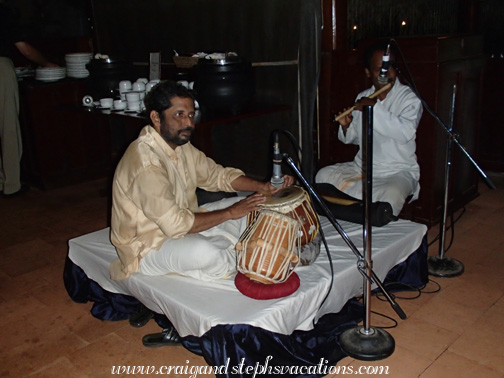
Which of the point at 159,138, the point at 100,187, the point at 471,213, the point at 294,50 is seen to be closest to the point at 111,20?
the point at 100,187

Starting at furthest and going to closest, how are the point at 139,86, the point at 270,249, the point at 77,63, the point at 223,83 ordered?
the point at 77,63, the point at 139,86, the point at 223,83, the point at 270,249

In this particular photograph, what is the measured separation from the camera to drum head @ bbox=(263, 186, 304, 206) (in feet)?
6.99

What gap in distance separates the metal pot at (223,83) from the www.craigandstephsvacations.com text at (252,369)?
180 cm

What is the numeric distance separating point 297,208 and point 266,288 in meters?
0.36

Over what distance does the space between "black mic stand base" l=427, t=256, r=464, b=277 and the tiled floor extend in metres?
0.04

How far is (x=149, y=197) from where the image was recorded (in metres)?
2.11

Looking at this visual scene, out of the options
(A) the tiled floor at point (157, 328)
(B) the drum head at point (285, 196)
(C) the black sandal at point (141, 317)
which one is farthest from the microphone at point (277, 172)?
(C) the black sandal at point (141, 317)

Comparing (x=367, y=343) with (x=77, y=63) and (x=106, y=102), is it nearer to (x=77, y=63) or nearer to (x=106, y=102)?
(x=106, y=102)

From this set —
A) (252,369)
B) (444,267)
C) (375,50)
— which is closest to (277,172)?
(252,369)

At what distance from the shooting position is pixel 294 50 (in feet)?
12.6

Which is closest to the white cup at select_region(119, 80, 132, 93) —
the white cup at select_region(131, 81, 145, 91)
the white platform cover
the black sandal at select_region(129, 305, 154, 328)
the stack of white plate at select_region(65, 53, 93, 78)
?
the white cup at select_region(131, 81, 145, 91)

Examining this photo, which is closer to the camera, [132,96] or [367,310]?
[367,310]

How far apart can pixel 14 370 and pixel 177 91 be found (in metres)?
1.36

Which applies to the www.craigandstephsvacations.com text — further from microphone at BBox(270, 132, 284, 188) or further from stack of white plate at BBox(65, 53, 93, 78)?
stack of white plate at BBox(65, 53, 93, 78)
